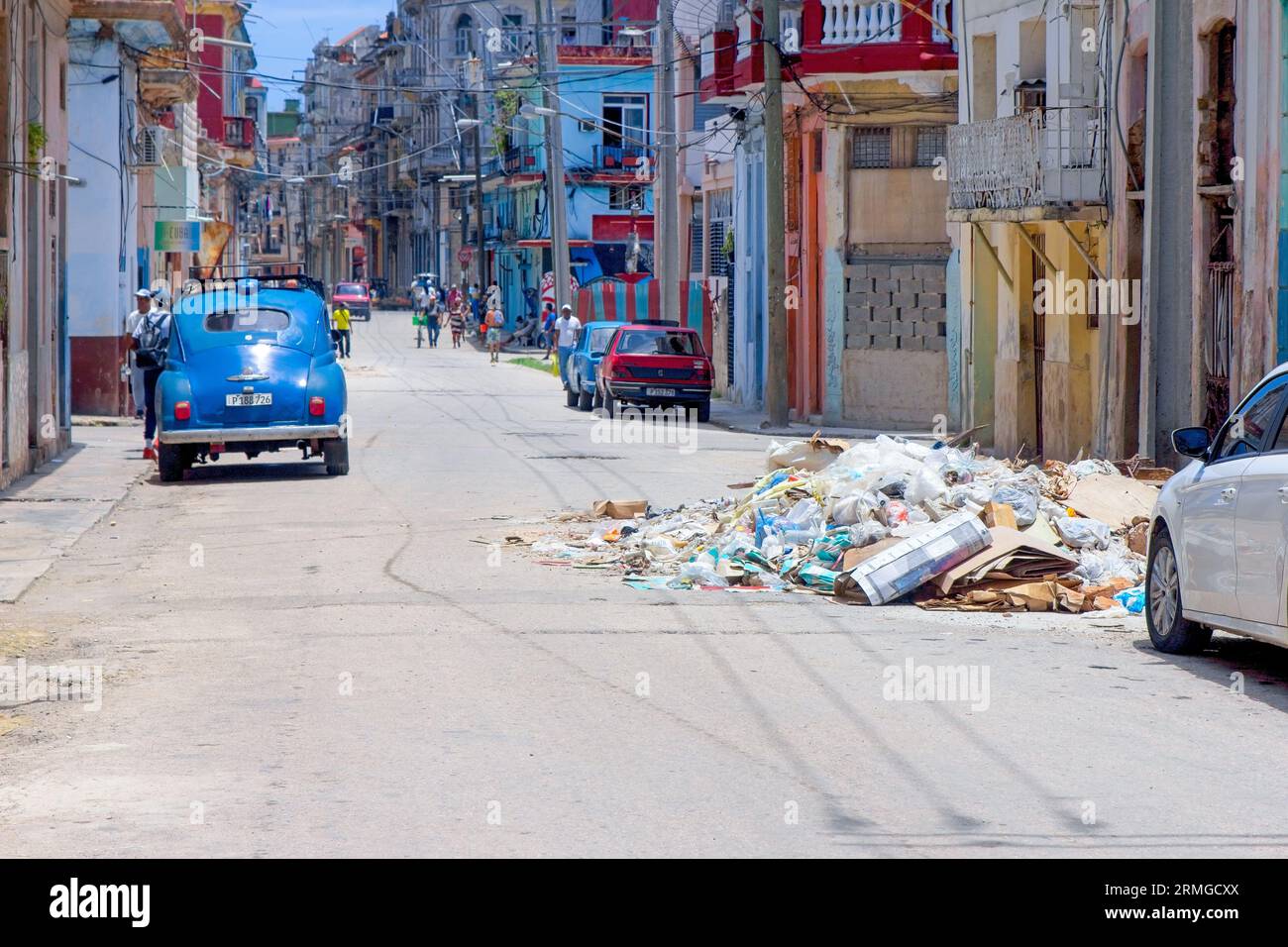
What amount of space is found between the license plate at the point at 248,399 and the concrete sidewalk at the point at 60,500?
4.80 feet

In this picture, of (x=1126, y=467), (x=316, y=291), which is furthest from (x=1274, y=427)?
(x=316, y=291)

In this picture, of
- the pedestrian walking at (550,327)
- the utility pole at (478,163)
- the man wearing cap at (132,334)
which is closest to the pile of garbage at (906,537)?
the man wearing cap at (132,334)

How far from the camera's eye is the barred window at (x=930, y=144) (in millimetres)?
33094

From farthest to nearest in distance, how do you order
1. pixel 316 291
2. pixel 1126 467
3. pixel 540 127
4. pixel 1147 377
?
pixel 540 127, pixel 316 291, pixel 1147 377, pixel 1126 467

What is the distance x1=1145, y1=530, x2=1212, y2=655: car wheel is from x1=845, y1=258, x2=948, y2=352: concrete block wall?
2204 centimetres

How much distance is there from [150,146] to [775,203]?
13960 mm

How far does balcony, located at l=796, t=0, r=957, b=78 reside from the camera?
32125 mm

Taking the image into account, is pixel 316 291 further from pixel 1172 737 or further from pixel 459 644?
pixel 1172 737

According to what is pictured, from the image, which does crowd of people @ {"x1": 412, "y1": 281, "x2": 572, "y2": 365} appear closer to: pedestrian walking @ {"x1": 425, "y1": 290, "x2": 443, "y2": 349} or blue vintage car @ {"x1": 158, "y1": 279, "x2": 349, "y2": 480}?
pedestrian walking @ {"x1": 425, "y1": 290, "x2": 443, "y2": 349}

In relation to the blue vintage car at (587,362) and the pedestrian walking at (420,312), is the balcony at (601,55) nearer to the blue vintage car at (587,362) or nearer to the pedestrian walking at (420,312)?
the pedestrian walking at (420,312)

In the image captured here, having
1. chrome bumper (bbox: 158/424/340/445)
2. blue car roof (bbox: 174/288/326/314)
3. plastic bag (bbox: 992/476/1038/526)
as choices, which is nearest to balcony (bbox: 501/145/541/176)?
blue car roof (bbox: 174/288/326/314)

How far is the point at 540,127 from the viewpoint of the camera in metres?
81.4
